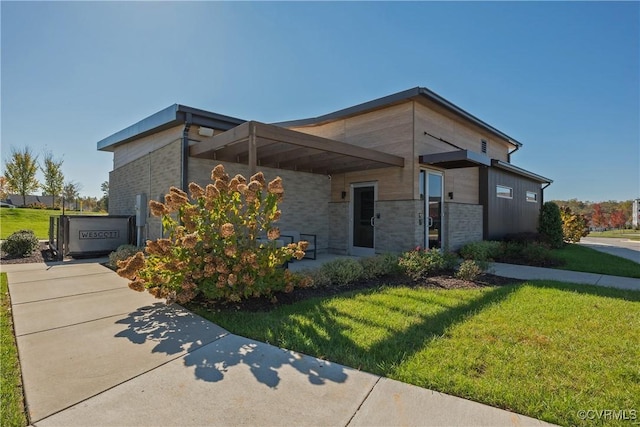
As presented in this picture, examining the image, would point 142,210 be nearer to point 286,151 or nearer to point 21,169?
point 286,151

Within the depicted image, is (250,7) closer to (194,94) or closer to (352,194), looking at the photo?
(194,94)

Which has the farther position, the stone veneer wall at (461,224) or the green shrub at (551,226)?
the green shrub at (551,226)

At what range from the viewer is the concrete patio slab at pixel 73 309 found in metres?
3.93

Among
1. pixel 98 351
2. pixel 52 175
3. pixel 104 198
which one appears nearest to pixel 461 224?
pixel 98 351

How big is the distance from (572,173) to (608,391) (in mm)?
27118

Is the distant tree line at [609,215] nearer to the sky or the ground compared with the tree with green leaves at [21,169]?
nearer to the ground

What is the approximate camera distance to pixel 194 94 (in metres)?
11.6

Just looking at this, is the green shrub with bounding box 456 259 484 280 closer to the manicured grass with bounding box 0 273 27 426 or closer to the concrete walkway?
the manicured grass with bounding box 0 273 27 426

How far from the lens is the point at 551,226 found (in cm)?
1375

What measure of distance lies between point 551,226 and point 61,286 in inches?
663

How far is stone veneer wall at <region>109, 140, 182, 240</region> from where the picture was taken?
29.0ft

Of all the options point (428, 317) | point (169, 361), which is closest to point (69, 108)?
point (169, 361)

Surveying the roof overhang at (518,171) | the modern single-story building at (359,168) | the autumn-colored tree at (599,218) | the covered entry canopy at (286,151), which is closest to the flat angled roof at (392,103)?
the modern single-story building at (359,168)

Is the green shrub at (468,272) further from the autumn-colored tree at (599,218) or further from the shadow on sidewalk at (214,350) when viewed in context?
the autumn-colored tree at (599,218)
